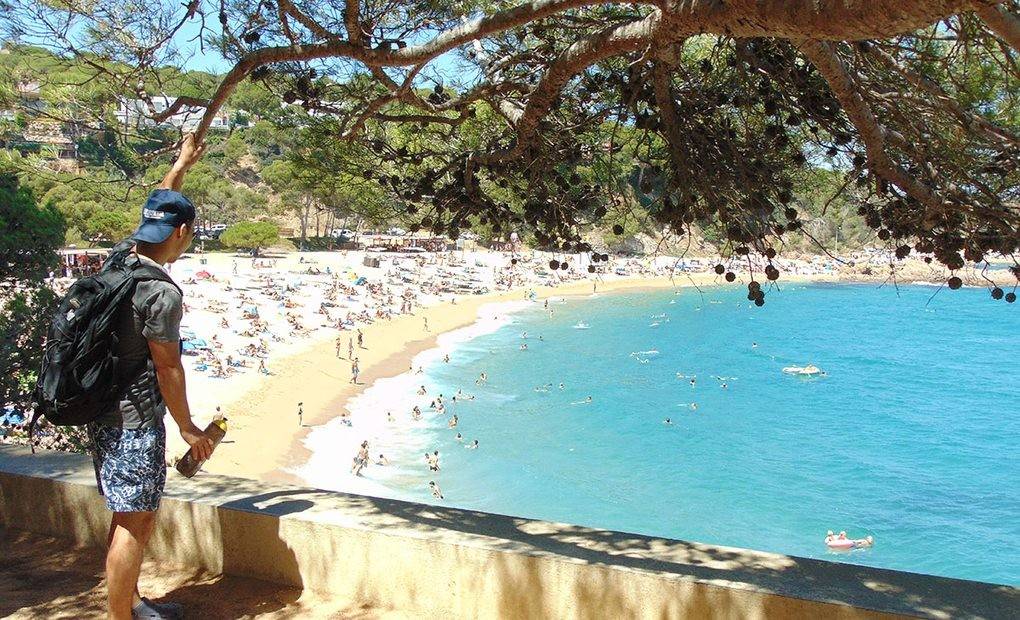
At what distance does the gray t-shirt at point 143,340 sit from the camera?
2055 millimetres

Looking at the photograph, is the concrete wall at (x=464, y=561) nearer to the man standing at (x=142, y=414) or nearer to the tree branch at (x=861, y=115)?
the man standing at (x=142, y=414)

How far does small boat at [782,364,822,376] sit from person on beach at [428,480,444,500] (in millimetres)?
18568

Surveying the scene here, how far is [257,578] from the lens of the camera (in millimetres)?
2664

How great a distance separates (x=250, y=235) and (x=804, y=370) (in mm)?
25483

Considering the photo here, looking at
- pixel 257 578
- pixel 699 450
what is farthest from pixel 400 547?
pixel 699 450

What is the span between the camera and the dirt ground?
2463 mm

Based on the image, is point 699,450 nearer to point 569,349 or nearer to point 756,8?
point 569,349

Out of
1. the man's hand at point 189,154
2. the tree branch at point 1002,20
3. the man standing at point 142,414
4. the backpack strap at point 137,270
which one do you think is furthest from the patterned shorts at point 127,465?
the tree branch at point 1002,20

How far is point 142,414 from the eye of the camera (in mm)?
2113

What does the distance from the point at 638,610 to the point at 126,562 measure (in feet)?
4.55

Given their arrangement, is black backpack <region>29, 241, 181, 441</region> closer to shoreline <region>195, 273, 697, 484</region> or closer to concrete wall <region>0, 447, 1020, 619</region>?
concrete wall <region>0, 447, 1020, 619</region>

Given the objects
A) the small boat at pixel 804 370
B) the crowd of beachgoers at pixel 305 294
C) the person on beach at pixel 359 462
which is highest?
the crowd of beachgoers at pixel 305 294

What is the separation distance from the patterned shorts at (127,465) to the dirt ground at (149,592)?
21.5 inches

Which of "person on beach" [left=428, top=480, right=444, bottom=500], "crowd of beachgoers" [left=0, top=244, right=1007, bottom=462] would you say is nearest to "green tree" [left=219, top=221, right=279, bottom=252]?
"crowd of beachgoers" [left=0, top=244, right=1007, bottom=462]
